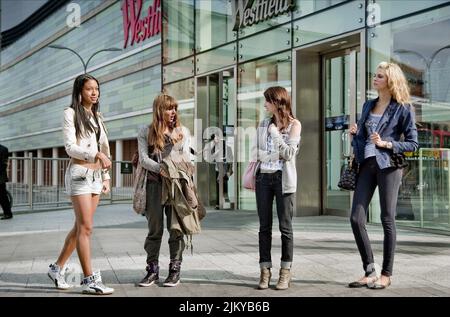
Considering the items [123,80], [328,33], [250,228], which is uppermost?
[123,80]

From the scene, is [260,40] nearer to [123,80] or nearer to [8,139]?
[123,80]

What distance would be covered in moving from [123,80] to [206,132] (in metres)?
23.2

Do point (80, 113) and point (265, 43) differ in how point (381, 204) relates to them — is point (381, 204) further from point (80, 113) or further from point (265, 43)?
point (265, 43)

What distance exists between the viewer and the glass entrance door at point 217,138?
13.2 m

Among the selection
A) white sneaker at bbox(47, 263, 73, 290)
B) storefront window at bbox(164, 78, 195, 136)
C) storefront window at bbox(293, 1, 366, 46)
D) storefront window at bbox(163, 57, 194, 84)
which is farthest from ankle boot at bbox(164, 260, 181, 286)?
storefront window at bbox(163, 57, 194, 84)

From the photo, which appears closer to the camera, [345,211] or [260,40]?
[345,211]

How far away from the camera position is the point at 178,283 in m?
4.75

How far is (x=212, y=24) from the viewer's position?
1367 centimetres

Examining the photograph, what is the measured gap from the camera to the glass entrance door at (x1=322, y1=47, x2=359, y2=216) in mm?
10469

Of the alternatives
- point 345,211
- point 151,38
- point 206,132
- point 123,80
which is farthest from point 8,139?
point 345,211

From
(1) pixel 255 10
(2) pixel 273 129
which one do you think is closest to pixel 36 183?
(1) pixel 255 10

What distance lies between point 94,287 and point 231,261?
1.95m

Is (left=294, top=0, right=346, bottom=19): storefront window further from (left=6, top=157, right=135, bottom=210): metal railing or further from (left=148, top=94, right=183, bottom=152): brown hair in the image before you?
(left=6, top=157, right=135, bottom=210): metal railing
